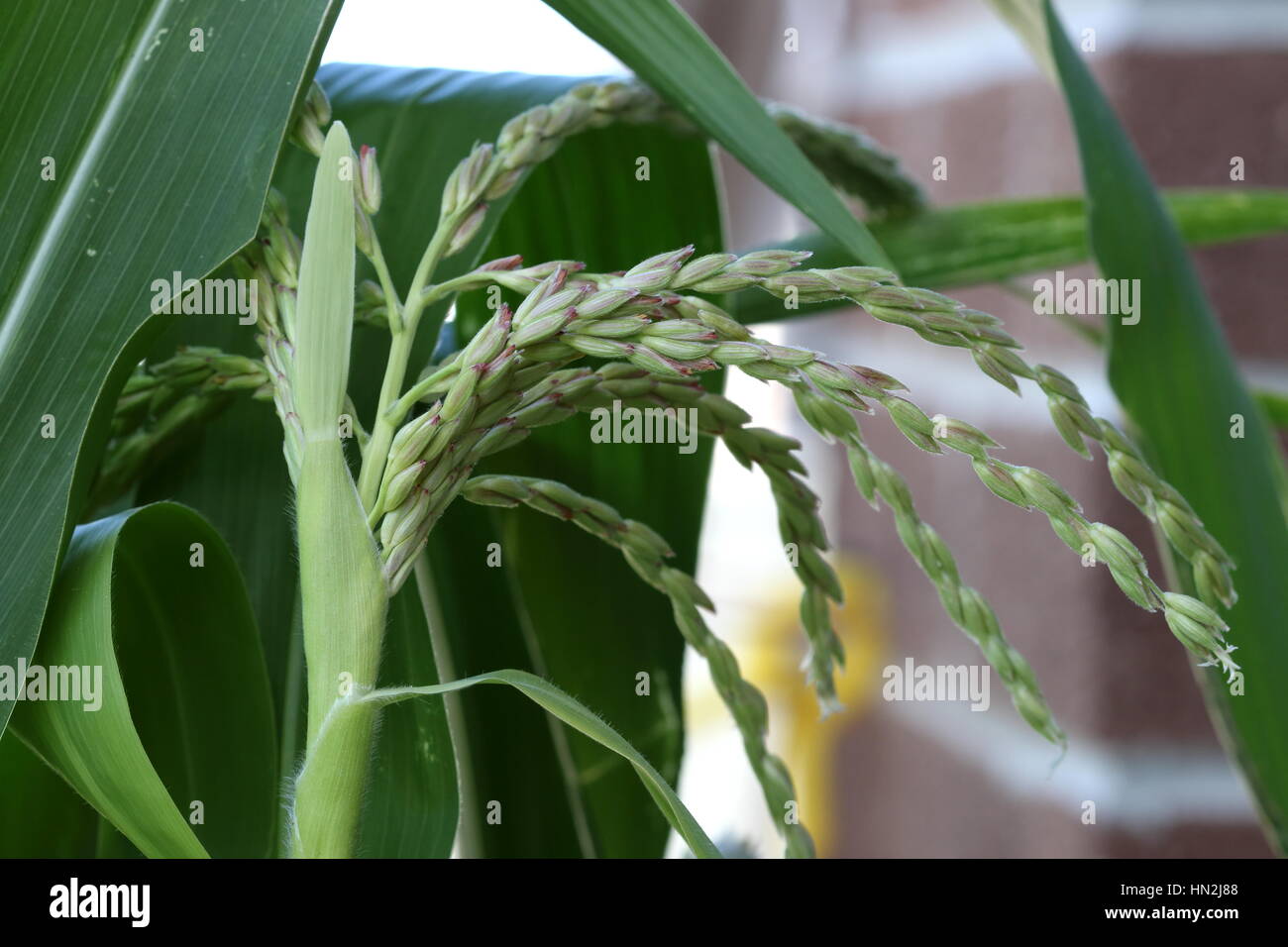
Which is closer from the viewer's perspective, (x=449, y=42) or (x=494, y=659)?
(x=494, y=659)

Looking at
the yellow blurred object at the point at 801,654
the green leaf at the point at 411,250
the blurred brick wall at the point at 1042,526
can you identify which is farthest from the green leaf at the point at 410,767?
the yellow blurred object at the point at 801,654

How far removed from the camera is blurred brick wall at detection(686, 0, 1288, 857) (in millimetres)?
606

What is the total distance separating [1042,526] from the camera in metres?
0.66

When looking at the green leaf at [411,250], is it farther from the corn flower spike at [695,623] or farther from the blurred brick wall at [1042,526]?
the blurred brick wall at [1042,526]

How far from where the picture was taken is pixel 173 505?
22 cm

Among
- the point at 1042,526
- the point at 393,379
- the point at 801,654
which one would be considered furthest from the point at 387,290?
the point at 801,654

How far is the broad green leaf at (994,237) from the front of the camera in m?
0.34

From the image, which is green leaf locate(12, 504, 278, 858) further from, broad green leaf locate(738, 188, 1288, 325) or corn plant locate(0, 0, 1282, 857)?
broad green leaf locate(738, 188, 1288, 325)

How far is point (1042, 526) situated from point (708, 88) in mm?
499

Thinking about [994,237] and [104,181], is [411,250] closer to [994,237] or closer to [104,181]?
[104,181]

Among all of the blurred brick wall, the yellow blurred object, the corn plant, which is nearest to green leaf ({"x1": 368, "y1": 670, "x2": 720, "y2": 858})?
the corn plant
